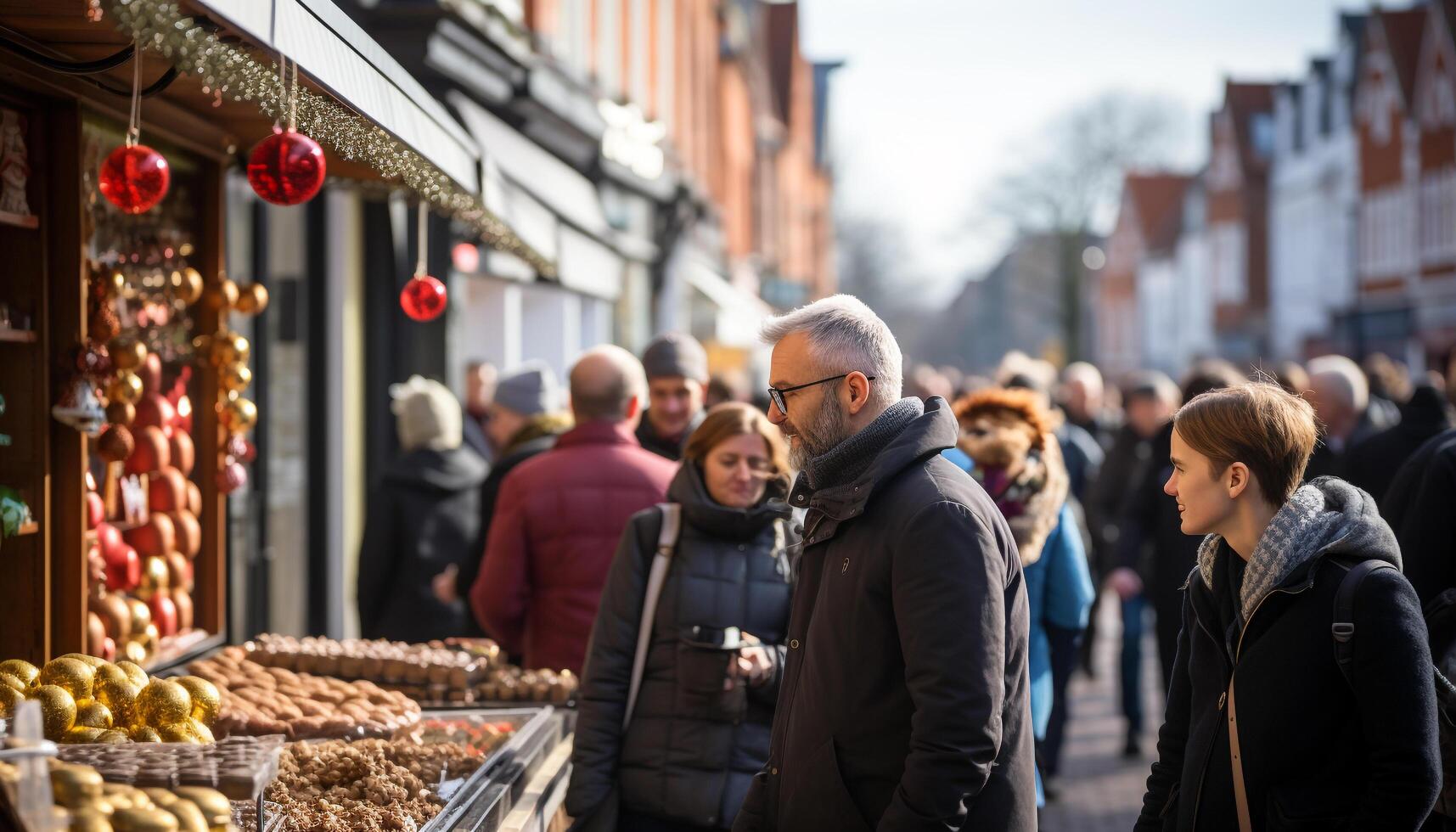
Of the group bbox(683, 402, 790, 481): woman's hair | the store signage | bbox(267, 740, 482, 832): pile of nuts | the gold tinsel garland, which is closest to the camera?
the gold tinsel garland

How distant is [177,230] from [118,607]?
1.36m

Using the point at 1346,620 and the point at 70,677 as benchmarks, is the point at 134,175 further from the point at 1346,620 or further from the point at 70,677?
the point at 1346,620

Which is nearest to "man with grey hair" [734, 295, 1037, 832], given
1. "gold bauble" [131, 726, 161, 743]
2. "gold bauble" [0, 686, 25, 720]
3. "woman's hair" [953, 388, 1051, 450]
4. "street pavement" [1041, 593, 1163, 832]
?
"gold bauble" [131, 726, 161, 743]

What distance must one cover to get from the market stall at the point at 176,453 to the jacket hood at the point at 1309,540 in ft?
6.41

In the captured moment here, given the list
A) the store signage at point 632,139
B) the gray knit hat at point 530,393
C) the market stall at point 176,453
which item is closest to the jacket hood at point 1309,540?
the market stall at point 176,453

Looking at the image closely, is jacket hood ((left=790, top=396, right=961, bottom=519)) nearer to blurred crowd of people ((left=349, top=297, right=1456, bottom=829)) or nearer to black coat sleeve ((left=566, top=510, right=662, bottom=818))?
blurred crowd of people ((left=349, top=297, right=1456, bottom=829))

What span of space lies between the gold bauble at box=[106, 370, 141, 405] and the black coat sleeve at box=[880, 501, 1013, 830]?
2.65m

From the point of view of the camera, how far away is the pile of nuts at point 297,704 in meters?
4.51

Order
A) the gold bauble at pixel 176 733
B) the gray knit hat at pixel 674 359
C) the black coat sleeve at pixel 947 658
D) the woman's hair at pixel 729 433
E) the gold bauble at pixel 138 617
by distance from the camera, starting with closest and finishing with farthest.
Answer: the black coat sleeve at pixel 947 658, the gold bauble at pixel 176 733, the woman's hair at pixel 729 433, the gold bauble at pixel 138 617, the gray knit hat at pixel 674 359

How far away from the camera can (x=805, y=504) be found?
3422mm

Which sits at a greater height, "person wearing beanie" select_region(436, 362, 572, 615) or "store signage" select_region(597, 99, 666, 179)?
"store signage" select_region(597, 99, 666, 179)

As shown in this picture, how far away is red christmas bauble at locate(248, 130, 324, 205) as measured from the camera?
3354 mm

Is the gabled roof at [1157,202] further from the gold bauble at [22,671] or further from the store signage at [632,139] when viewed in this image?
the gold bauble at [22,671]

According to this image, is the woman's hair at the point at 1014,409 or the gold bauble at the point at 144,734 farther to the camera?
the woman's hair at the point at 1014,409
